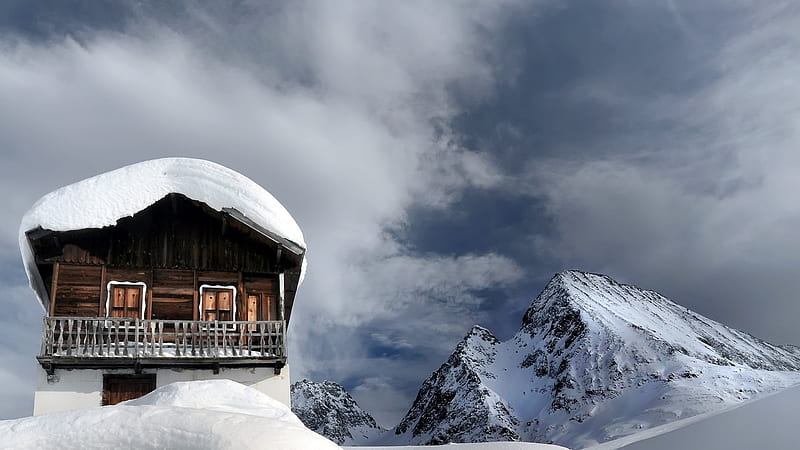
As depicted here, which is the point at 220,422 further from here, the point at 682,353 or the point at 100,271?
the point at 682,353

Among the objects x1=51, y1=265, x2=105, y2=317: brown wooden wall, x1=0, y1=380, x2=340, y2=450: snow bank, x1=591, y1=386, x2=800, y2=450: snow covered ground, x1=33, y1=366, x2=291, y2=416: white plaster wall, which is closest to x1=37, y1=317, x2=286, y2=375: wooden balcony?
x1=33, y1=366, x2=291, y2=416: white plaster wall

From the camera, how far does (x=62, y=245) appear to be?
60.0ft

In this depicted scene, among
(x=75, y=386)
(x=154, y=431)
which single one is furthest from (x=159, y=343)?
(x=154, y=431)

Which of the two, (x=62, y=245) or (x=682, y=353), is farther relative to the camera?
(x=682, y=353)

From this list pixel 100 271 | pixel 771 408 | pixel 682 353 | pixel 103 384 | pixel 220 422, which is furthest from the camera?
pixel 682 353

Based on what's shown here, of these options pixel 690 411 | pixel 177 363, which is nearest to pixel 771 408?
pixel 177 363

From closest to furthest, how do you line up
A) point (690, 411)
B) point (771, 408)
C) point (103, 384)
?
1. point (771, 408)
2. point (103, 384)
3. point (690, 411)

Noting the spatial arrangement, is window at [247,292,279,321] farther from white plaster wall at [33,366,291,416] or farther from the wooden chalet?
white plaster wall at [33,366,291,416]

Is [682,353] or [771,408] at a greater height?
[682,353]

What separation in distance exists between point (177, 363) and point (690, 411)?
123657mm

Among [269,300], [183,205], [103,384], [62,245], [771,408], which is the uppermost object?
[183,205]

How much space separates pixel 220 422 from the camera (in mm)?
3711

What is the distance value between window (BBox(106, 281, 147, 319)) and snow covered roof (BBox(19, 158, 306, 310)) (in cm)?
174

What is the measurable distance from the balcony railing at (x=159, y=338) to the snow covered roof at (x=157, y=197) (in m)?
2.40
